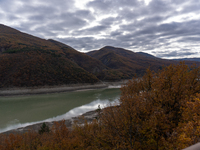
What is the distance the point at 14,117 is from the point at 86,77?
42310 mm

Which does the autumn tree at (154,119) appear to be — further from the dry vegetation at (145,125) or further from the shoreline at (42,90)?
the shoreline at (42,90)

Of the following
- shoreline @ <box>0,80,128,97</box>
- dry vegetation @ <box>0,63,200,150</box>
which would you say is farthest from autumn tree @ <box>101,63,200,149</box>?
shoreline @ <box>0,80,128,97</box>

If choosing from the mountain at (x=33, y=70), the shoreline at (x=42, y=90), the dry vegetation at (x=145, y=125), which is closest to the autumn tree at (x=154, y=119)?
the dry vegetation at (x=145, y=125)

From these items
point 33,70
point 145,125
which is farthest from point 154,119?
point 33,70

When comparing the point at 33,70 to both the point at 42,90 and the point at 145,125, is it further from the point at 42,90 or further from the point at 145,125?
the point at 145,125

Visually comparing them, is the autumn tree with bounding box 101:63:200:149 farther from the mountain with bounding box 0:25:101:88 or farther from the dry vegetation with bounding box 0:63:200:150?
the mountain with bounding box 0:25:101:88

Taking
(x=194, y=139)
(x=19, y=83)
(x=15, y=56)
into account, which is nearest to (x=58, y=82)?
(x=19, y=83)

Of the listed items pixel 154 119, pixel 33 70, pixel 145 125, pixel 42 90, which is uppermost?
pixel 33 70

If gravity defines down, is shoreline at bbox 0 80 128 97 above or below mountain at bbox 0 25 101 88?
below

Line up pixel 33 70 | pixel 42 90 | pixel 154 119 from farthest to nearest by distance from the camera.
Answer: pixel 33 70, pixel 42 90, pixel 154 119

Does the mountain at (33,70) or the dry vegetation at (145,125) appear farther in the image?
the mountain at (33,70)

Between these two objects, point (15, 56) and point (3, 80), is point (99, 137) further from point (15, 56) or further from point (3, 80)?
point (15, 56)

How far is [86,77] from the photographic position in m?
65.4

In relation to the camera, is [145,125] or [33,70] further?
[33,70]
